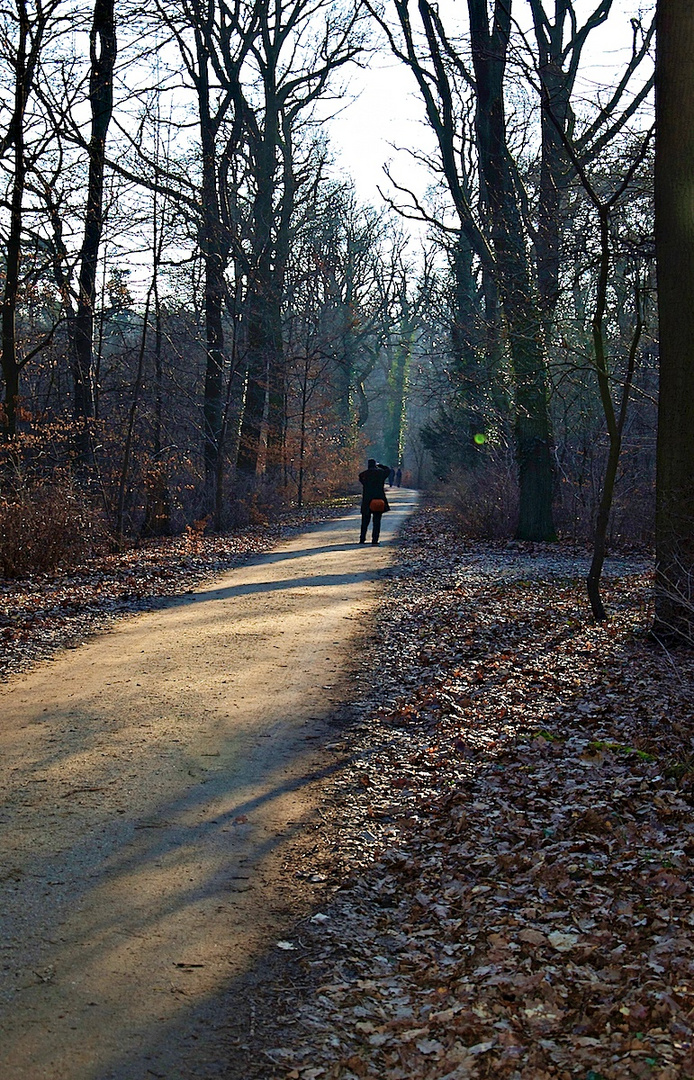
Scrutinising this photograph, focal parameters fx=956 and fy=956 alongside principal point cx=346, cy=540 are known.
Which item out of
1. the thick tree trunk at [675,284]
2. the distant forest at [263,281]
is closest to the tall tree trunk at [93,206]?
the distant forest at [263,281]

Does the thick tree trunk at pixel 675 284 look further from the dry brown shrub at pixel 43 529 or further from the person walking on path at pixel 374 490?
the person walking on path at pixel 374 490

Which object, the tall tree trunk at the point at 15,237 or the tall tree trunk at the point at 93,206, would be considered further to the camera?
the tall tree trunk at the point at 93,206

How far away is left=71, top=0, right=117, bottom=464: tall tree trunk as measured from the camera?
59.7 ft

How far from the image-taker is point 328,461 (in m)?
42.9

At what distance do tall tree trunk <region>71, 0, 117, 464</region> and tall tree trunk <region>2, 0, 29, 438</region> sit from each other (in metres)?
2.18

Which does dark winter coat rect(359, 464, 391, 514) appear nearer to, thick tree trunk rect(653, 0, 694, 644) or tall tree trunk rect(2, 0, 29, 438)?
tall tree trunk rect(2, 0, 29, 438)

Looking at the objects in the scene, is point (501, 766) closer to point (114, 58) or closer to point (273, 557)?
point (273, 557)

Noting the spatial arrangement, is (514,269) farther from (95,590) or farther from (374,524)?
(95,590)

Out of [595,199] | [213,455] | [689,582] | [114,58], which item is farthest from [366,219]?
[689,582]

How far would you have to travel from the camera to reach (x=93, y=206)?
58.9ft

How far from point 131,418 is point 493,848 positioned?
14.9m

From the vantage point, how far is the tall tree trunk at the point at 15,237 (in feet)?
50.3

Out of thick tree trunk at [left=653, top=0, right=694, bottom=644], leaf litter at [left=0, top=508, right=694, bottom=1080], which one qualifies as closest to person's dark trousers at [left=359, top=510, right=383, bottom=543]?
leaf litter at [left=0, top=508, right=694, bottom=1080]

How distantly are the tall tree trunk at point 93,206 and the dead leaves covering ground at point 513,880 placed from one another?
11942mm
